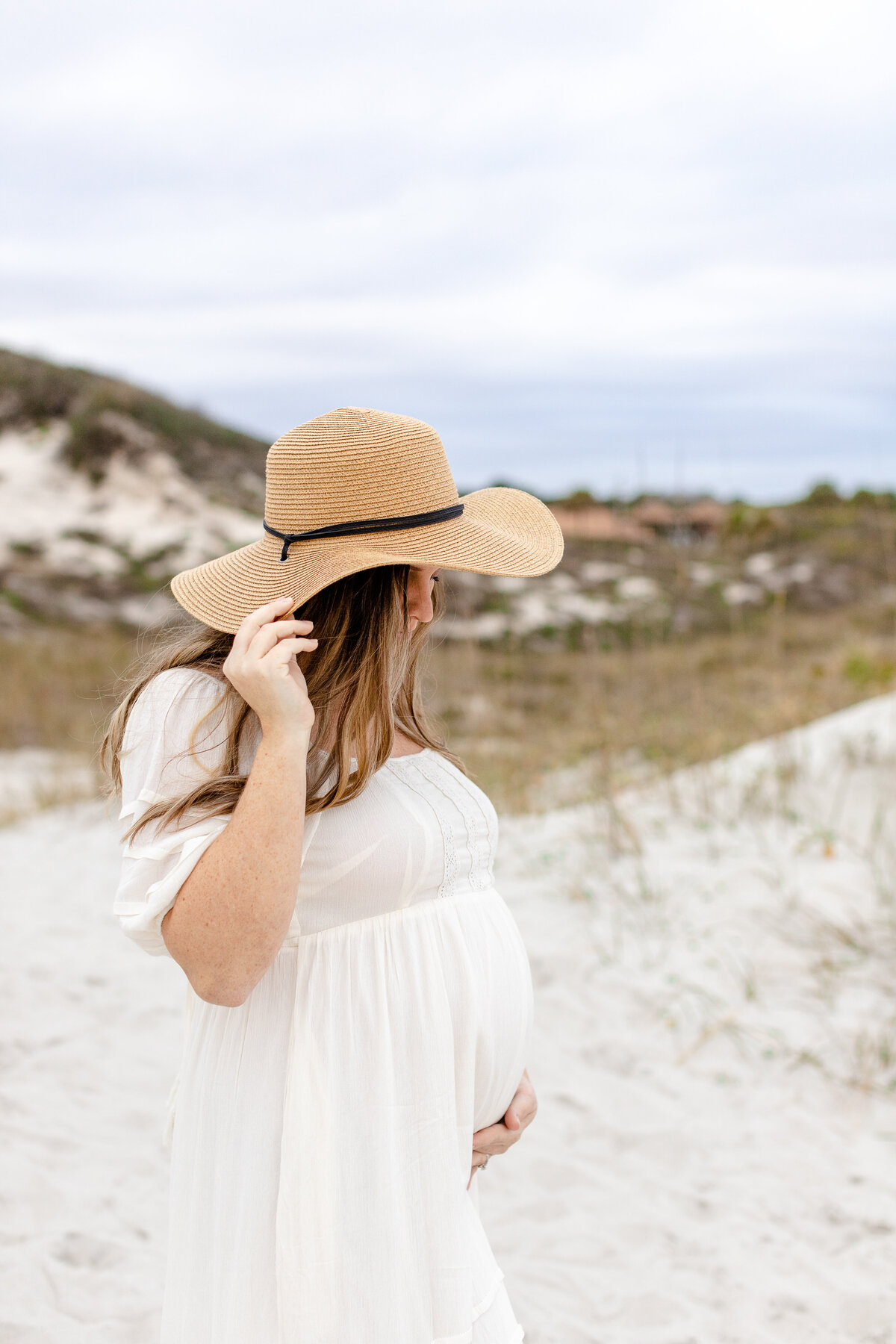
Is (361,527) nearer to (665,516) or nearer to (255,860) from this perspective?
(255,860)

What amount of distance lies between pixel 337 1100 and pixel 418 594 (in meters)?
0.71

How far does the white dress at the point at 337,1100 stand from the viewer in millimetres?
1286

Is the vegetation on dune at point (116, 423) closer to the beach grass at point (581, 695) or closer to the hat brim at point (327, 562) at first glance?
the beach grass at point (581, 695)

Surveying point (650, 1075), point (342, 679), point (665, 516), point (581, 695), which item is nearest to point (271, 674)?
point (342, 679)

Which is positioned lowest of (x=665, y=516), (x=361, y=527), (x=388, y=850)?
(x=388, y=850)

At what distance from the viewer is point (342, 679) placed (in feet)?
4.34

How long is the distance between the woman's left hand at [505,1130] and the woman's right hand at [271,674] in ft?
2.47

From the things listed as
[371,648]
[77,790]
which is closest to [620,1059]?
[371,648]

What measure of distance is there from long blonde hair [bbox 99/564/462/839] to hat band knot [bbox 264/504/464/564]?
2.3 inches

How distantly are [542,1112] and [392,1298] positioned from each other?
6.15ft

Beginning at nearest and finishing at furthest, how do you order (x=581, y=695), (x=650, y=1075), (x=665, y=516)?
(x=650, y=1075) < (x=665, y=516) < (x=581, y=695)

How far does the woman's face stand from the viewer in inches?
56.1

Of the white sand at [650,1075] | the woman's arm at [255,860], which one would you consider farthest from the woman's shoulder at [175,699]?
the white sand at [650,1075]

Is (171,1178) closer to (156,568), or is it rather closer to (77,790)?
(77,790)
